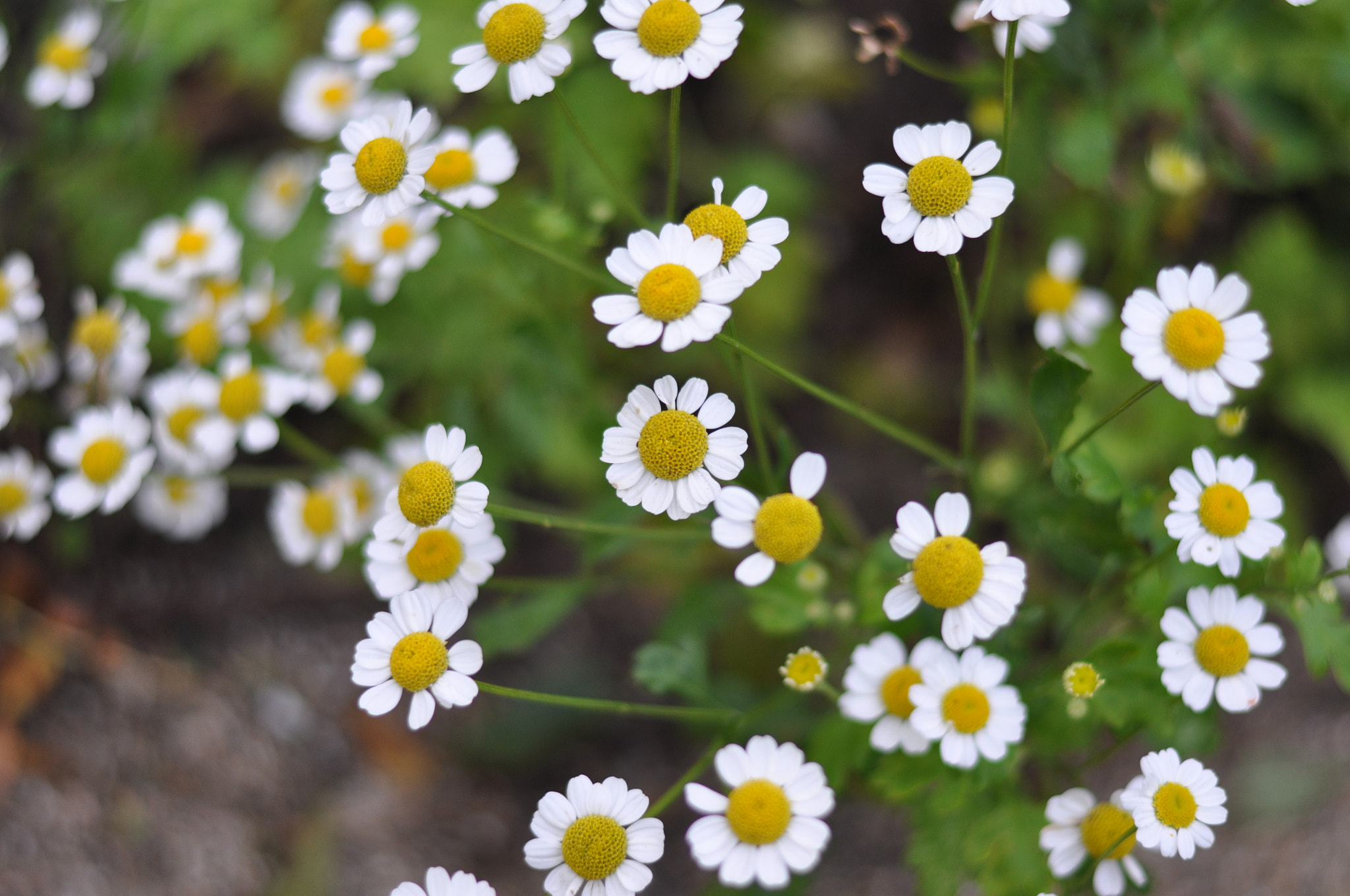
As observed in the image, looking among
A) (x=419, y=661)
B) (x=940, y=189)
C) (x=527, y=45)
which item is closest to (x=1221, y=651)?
(x=940, y=189)

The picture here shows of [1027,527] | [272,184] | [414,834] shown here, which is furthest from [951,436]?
[272,184]

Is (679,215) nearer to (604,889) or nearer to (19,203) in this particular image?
(19,203)

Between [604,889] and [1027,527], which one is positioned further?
[1027,527]

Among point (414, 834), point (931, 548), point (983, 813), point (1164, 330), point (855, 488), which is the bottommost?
point (414, 834)

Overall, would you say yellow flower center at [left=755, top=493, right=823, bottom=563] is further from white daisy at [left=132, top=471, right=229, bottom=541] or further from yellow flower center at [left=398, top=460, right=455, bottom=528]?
white daisy at [left=132, top=471, right=229, bottom=541]

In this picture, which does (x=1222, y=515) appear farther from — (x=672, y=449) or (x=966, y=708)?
(x=672, y=449)

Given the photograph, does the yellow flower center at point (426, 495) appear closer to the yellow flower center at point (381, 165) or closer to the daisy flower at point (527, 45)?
the yellow flower center at point (381, 165)
